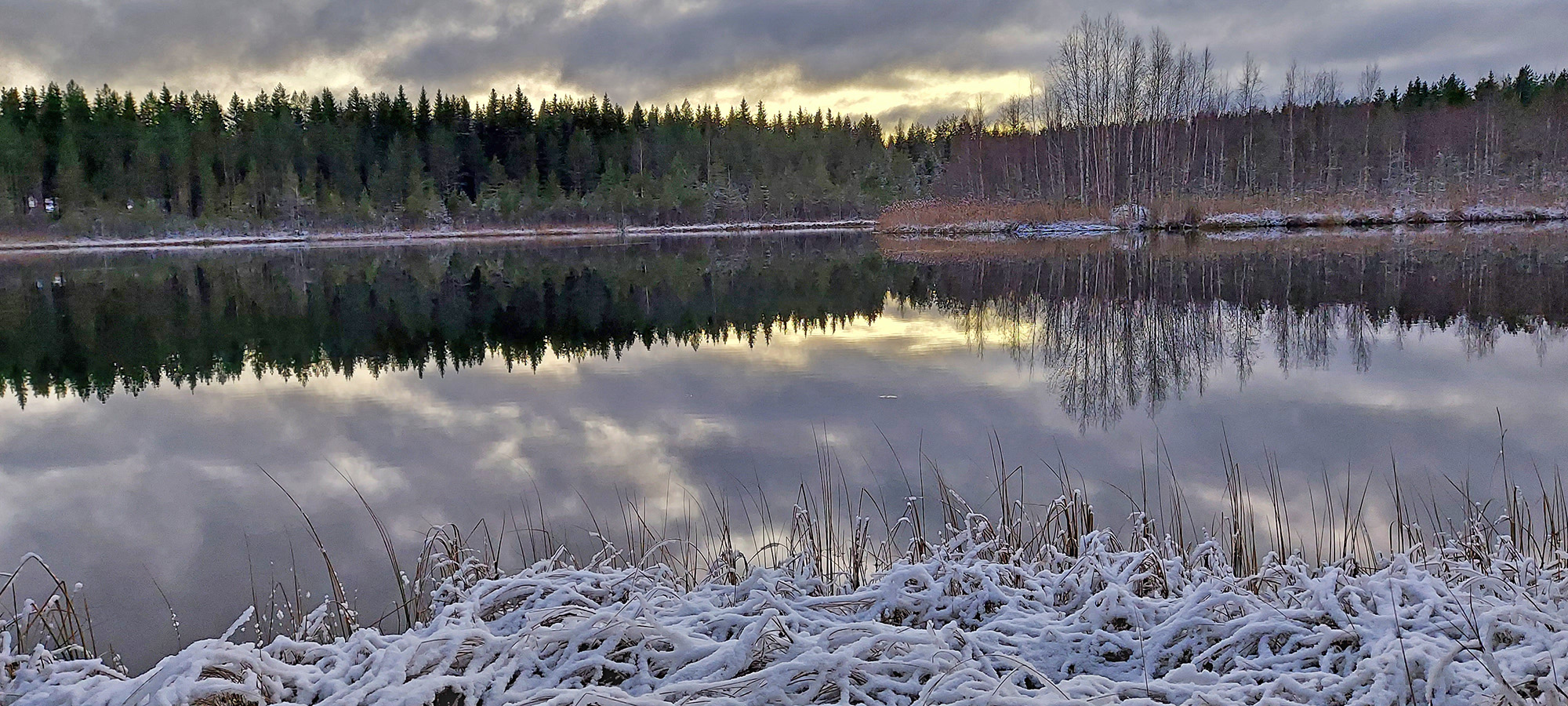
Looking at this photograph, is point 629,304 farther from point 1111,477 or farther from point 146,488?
point 1111,477

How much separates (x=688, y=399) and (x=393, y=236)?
160 ft

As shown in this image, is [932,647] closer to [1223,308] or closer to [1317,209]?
[1223,308]

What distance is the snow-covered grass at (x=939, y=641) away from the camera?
2.38m

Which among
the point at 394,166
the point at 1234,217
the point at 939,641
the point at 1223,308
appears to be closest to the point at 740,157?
the point at 394,166

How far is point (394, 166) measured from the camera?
58875mm

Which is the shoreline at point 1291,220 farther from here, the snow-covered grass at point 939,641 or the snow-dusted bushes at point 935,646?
the snow-dusted bushes at point 935,646

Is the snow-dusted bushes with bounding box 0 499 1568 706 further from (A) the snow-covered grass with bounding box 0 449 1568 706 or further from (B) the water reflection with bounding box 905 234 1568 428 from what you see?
(B) the water reflection with bounding box 905 234 1568 428

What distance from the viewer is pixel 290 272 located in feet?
83.4

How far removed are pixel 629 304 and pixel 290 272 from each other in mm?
13821

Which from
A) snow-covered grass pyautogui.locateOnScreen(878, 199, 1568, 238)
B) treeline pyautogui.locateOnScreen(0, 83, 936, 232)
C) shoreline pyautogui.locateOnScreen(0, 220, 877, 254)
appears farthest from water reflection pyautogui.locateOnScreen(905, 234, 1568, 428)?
treeline pyautogui.locateOnScreen(0, 83, 936, 232)

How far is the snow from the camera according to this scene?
2.37 m

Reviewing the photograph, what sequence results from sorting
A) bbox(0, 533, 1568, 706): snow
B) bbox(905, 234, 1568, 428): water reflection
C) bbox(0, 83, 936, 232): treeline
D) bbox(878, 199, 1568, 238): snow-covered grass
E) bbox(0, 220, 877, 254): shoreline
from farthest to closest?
bbox(0, 83, 936, 232): treeline → bbox(0, 220, 877, 254): shoreline → bbox(878, 199, 1568, 238): snow-covered grass → bbox(905, 234, 1568, 428): water reflection → bbox(0, 533, 1568, 706): snow

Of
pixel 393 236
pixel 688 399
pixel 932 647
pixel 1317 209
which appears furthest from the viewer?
pixel 393 236

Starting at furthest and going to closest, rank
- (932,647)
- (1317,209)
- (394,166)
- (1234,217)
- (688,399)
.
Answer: (394,166) < (1317,209) < (1234,217) < (688,399) < (932,647)
